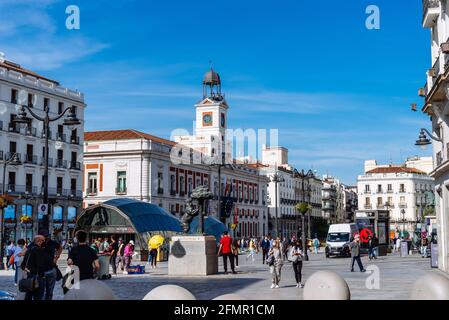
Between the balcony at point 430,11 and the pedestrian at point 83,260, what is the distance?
18.0 meters

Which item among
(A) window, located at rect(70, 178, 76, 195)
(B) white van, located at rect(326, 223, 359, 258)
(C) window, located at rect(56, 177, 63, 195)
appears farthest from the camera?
(A) window, located at rect(70, 178, 76, 195)

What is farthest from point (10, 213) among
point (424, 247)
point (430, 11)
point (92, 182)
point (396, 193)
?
point (396, 193)

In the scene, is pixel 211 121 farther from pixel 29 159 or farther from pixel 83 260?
pixel 83 260

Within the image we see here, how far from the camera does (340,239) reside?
4469 centimetres

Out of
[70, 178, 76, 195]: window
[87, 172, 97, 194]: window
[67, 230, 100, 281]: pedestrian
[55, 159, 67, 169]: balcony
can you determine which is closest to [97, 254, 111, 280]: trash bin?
[67, 230, 100, 281]: pedestrian

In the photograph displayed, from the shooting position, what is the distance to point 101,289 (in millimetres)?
6027

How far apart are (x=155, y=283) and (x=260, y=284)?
138 inches

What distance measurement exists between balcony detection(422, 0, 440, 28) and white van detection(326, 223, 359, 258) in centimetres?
2152

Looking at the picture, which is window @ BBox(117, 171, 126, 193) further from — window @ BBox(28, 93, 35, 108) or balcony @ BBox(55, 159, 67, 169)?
window @ BBox(28, 93, 35, 108)

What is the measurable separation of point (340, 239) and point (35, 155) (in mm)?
31969

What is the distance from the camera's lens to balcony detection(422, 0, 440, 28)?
77.3 feet

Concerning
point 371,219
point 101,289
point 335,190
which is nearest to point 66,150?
point 371,219
